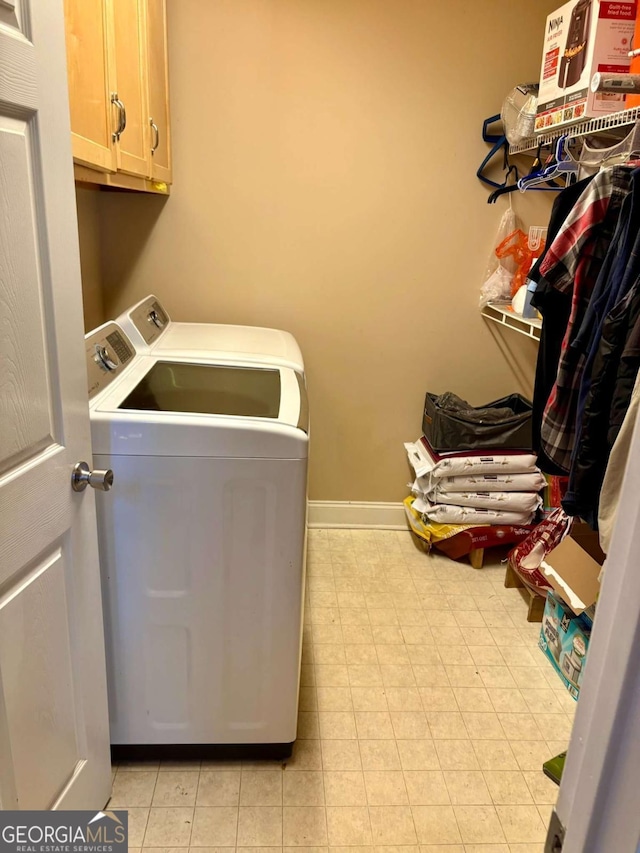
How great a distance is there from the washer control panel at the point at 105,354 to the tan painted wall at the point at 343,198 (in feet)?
2.67

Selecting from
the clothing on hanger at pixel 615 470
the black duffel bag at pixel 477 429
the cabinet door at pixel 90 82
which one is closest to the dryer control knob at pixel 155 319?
the cabinet door at pixel 90 82

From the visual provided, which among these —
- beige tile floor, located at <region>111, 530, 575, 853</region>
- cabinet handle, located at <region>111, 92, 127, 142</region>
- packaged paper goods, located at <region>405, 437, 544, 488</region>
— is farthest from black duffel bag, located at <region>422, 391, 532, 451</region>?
cabinet handle, located at <region>111, 92, 127, 142</region>

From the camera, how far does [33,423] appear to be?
108 cm

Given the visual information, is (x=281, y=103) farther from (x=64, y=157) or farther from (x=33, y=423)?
(x=33, y=423)

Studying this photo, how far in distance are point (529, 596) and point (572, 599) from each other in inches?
25.1

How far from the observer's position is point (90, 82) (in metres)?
1.46

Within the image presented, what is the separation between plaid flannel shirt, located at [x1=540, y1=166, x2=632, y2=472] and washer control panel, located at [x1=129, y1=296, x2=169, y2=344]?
4.30 ft

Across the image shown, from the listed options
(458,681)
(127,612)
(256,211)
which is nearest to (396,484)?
(458,681)

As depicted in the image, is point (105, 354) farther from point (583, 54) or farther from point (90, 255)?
point (583, 54)

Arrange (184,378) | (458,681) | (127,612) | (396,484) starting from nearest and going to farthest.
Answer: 1. (127,612)
2. (184,378)
3. (458,681)
4. (396,484)

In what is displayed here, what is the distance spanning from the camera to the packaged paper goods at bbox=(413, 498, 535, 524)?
107 inches

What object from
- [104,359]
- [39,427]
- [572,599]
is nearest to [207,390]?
[104,359]

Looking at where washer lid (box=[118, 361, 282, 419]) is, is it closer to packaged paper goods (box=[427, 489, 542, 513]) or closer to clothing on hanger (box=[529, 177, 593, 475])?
clothing on hanger (box=[529, 177, 593, 475])

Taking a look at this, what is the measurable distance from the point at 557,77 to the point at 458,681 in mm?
2003
